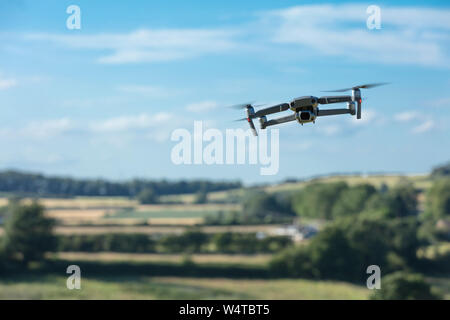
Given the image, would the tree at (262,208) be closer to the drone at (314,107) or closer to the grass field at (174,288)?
the grass field at (174,288)

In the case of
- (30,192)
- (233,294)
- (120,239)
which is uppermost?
(30,192)

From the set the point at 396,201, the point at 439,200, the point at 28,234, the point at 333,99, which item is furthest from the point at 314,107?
the point at 439,200

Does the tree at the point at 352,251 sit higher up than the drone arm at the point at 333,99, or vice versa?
the drone arm at the point at 333,99

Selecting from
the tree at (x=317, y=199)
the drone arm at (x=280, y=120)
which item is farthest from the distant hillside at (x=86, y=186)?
the drone arm at (x=280, y=120)

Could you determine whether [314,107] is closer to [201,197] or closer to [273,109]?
[273,109]

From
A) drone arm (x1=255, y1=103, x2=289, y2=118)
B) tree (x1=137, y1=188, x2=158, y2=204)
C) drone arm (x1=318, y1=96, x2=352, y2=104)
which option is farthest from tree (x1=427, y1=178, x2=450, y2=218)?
drone arm (x1=255, y1=103, x2=289, y2=118)
